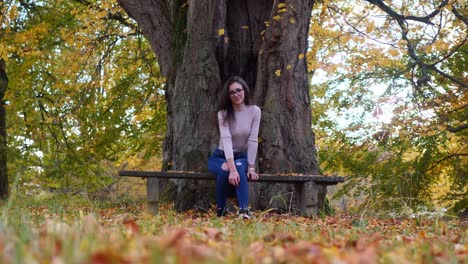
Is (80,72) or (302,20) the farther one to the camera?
(80,72)

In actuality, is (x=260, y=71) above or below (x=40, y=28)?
below

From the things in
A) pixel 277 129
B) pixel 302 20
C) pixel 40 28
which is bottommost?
pixel 277 129

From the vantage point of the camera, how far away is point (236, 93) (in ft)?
20.7

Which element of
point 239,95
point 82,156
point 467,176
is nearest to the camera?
point 239,95

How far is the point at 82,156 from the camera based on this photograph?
1267 centimetres

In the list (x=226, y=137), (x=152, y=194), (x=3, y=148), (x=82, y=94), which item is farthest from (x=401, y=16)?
(x=3, y=148)

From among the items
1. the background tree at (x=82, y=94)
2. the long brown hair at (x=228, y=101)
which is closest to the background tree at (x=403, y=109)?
the long brown hair at (x=228, y=101)

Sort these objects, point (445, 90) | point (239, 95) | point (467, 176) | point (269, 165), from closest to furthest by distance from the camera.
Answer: point (239, 95), point (269, 165), point (467, 176), point (445, 90)

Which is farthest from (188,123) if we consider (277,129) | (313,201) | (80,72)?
(80,72)

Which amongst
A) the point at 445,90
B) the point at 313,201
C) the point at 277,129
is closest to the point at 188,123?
the point at 277,129

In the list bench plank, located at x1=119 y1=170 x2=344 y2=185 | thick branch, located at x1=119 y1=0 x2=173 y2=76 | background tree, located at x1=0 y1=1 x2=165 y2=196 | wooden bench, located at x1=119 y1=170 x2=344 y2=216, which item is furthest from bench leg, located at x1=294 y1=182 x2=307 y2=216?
background tree, located at x1=0 y1=1 x2=165 y2=196

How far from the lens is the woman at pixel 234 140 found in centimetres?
616

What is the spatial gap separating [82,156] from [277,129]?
6476 millimetres

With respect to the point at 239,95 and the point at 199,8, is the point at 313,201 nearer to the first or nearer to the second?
the point at 239,95
